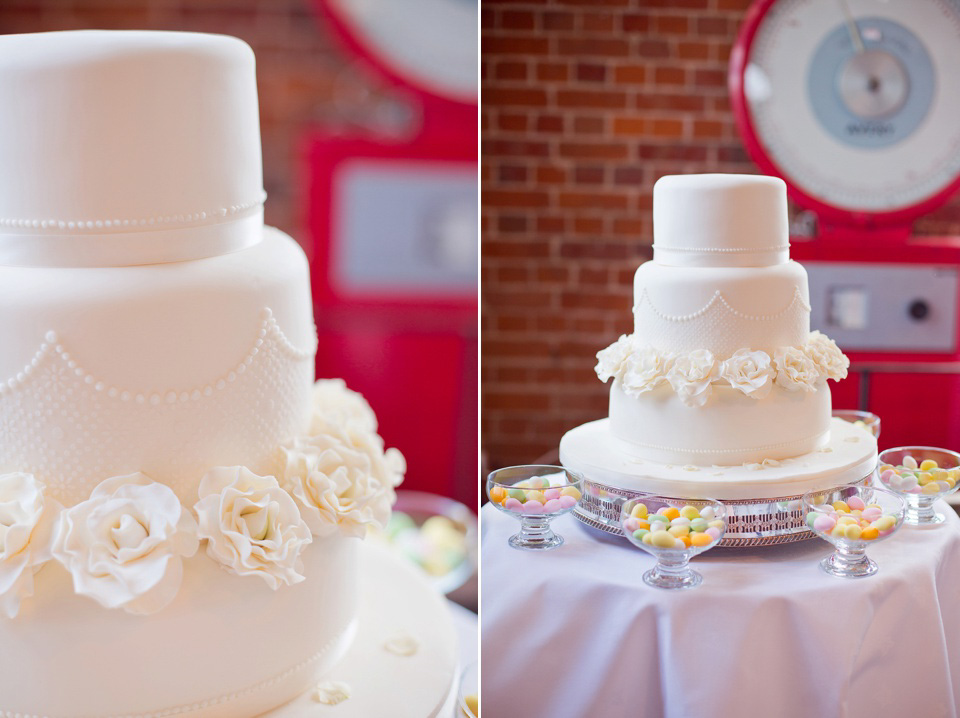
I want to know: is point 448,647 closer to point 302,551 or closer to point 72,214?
point 302,551

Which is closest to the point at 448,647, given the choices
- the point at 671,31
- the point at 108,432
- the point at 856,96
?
the point at 108,432

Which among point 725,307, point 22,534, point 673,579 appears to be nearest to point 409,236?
point 725,307

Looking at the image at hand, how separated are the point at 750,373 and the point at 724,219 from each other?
240 mm

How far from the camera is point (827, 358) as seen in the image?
1.42 m

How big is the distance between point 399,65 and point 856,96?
36.3 inches

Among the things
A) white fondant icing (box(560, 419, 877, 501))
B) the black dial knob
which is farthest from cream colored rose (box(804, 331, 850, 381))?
the black dial knob

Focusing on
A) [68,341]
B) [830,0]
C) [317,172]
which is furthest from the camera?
[317,172]

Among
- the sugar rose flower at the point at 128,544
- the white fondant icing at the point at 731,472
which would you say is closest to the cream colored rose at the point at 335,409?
the sugar rose flower at the point at 128,544

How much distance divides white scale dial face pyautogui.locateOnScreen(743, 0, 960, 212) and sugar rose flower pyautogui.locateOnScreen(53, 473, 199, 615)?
58.4 inches

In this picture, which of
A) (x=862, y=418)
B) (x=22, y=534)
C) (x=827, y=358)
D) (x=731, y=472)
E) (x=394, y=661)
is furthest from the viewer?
(x=862, y=418)

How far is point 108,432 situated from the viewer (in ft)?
2.94

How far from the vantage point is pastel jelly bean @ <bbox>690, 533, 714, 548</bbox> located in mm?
1191

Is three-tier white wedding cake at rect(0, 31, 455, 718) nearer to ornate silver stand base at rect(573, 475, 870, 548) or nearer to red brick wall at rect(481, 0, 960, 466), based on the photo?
ornate silver stand base at rect(573, 475, 870, 548)

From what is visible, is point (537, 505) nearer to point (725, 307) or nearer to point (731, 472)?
point (731, 472)
